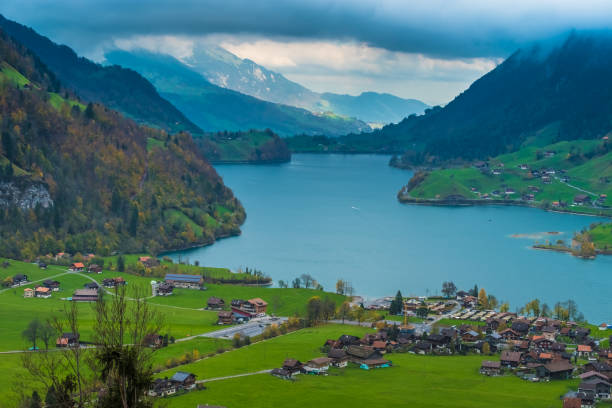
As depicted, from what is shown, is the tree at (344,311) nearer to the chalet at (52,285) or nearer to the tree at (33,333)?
the tree at (33,333)

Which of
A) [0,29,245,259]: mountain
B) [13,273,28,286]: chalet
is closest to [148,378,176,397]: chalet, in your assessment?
[13,273,28,286]: chalet

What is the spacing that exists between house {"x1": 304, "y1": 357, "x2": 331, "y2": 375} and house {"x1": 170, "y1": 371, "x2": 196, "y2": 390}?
7716 millimetres

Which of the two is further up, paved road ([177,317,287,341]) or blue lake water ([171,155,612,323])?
blue lake water ([171,155,612,323])

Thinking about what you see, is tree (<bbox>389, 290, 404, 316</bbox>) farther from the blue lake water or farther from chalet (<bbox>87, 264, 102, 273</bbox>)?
chalet (<bbox>87, 264, 102, 273</bbox>)

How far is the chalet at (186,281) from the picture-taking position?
78688 millimetres

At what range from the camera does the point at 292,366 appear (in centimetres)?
4722

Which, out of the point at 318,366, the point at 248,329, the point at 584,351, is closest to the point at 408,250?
the point at 248,329

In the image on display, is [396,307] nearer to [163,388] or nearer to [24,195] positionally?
[163,388]

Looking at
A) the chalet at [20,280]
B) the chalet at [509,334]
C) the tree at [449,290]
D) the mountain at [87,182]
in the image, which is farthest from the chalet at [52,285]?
the chalet at [509,334]

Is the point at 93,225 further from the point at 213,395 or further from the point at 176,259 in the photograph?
the point at 213,395

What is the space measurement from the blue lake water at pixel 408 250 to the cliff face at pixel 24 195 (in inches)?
727

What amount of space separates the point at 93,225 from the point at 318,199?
58400 mm

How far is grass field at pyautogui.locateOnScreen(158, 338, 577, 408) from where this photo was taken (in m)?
40.6

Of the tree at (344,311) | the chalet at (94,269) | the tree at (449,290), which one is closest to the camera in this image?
the tree at (344,311)
